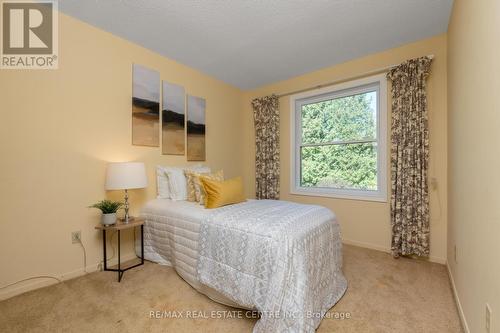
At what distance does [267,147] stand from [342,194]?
4.57ft

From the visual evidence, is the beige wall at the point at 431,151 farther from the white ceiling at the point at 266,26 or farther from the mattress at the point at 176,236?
the mattress at the point at 176,236

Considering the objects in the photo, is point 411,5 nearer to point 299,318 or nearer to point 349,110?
point 349,110

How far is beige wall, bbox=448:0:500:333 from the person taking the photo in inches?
38.8

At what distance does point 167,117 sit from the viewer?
9.70 ft

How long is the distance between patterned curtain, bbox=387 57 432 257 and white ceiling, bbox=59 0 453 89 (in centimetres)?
48

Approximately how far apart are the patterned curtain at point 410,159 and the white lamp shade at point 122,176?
284 cm

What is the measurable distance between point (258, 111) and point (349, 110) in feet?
4.84

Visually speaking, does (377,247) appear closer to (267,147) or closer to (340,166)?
(340,166)

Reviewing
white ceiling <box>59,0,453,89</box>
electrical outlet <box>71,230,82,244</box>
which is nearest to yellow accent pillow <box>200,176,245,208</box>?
electrical outlet <box>71,230,82,244</box>

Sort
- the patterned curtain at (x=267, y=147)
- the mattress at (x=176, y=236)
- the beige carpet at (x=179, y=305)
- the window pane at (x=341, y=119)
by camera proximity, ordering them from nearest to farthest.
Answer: the beige carpet at (x=179, y=305) < the mattress at (x=176, y=236) < the window pane at (x=341, y=119) < the patterned curtain at (x=267, y=147)

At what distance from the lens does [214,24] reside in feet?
7.35

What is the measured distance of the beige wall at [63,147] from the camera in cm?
184

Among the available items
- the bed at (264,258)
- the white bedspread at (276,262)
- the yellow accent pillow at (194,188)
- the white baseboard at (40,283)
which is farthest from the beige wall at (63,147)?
the white bedspread at (276,262)

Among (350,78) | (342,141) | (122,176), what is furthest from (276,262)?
(350,78)
